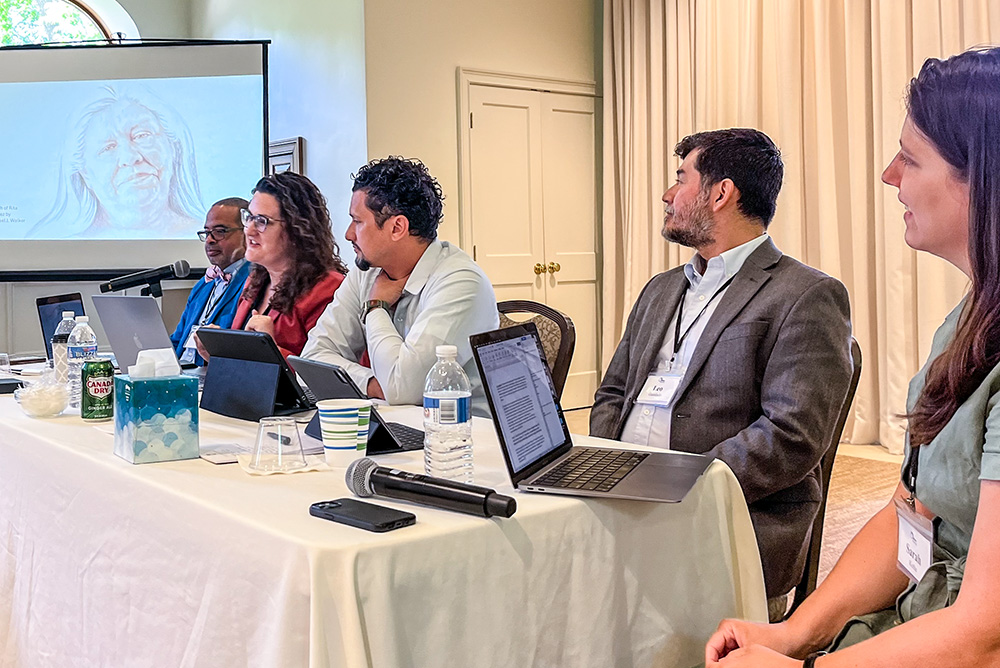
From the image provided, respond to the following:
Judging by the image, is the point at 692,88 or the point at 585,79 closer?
the point at 692,88

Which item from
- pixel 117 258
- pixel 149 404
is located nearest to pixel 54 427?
pixel 149 404

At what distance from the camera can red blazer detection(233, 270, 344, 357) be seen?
9.41ft

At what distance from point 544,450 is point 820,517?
2.20 ft

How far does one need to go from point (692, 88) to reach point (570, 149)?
2.91 ft

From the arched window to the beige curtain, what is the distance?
339 centimetres

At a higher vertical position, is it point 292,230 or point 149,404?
point 292,230

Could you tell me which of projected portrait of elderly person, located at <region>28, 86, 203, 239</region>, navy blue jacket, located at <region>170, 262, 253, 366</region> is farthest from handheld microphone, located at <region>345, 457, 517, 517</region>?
projected portrait of elderly person, located at <region>28, 86, 203, 239</region>

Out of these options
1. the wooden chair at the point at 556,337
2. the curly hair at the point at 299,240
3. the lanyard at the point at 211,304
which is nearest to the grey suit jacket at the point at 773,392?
the wooden chair at the point at 556,337

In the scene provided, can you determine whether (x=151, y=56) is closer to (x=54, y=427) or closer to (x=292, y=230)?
(x=292, y=230)

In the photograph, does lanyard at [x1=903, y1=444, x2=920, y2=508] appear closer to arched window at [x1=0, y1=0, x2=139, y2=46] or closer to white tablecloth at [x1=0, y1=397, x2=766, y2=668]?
white tablecloth at [x1=0, y1=397, x2=766, y2=668]

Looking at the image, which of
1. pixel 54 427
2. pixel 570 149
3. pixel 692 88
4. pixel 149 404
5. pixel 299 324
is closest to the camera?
pixel 149 404

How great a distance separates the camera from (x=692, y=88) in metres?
5.53

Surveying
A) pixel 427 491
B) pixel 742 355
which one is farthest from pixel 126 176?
pixel 427 491

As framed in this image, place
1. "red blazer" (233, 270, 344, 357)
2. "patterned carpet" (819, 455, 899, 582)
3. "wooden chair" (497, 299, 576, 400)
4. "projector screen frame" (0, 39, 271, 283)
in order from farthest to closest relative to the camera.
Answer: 1. "projector screen frame" (0, 39, 271, 283)
2. "patterned carpet" (819, 455, 899, 582)
3. "red blazer" (233, 270, 344, 357)
4. "wooden chair" (497, 299, 576, 400)
